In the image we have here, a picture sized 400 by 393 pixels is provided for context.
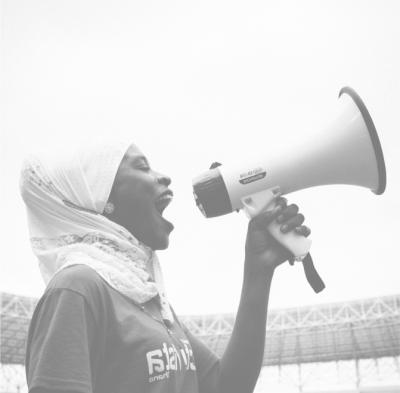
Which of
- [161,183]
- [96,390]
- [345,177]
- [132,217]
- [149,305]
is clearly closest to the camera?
[96,390]

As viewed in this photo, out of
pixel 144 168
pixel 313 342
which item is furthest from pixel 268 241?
pixel 313 342

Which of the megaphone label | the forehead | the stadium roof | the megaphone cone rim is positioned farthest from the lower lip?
the stadium roof

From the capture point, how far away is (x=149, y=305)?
1.81m

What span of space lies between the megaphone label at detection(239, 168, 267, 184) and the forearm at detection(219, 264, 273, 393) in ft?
1.47

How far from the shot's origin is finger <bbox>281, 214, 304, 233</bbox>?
201 cm

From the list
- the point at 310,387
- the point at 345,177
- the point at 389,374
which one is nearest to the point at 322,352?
the point at 310,387

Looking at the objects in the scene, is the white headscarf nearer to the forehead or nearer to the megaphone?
the forehead

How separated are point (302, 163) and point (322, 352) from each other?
28083 millimetres

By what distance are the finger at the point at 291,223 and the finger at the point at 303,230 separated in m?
0.01

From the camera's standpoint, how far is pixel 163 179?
220 centimetres

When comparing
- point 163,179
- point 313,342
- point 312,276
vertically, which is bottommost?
point 313,342

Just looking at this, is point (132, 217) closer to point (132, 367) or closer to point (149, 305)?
point (149, 305)

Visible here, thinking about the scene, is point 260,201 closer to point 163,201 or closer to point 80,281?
point 163,201

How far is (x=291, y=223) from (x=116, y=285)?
744mm
